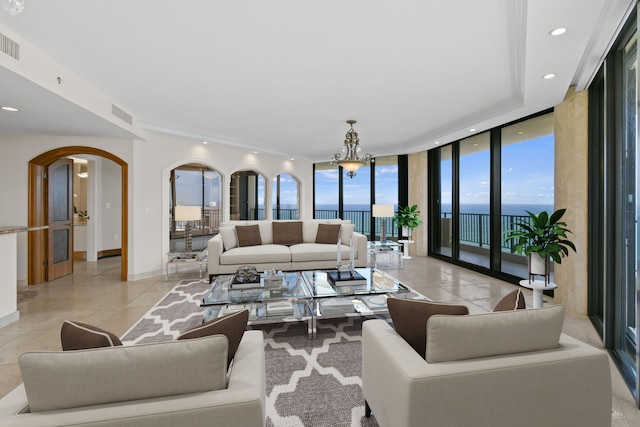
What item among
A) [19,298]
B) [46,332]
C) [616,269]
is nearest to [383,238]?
[616,269]

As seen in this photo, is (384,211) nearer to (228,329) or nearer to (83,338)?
(228,329)

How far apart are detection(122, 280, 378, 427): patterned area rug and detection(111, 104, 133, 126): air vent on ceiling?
2.56 meters

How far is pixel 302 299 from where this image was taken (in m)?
2.93

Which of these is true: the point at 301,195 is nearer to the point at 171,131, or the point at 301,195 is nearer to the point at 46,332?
the point at 171,131

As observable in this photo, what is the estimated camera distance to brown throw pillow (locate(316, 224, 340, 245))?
5.59 m

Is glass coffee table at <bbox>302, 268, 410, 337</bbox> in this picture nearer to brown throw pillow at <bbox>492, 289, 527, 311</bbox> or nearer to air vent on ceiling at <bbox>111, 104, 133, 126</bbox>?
brown throw pillow at <bbox>492, 289, 527, 311</bbox>

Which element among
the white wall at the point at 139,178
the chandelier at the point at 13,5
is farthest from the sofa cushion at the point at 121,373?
the white wall at the point at 139,178

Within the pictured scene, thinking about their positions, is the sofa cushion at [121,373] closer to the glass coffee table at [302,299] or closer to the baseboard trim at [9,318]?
the glass coffee table at [302,299]

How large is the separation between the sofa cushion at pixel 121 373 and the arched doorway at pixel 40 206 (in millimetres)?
4724

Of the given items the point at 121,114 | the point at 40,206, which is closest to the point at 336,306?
the point at 121,114

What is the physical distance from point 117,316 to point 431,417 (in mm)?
3492

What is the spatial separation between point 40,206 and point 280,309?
4.54 metres

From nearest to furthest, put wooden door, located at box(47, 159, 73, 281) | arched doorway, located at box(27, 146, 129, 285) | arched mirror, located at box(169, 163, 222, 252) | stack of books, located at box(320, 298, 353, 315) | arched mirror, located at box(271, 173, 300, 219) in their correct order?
stack of books, located at box(320, 298, 353, 315) < arched doorway, located at box(27, 146, 129, 285) < wooden door, located at box(47, 159, 73, 281) < arched mirror, located at box(271, 173, 300, 219) < arched mirror, located at box(169, 163, 222, 252)

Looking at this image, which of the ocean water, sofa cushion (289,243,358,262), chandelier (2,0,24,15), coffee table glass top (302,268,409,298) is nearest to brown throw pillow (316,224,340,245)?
sofa cushion (289,243,358,262)
